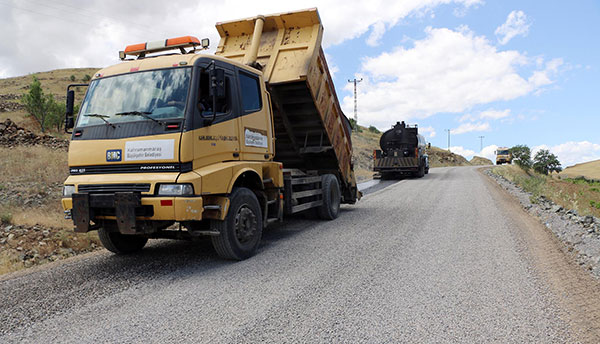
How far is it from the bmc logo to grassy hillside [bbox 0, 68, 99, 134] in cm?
2584

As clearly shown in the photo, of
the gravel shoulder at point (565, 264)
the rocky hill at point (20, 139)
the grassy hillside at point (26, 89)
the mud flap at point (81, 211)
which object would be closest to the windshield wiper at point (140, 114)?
the mud flap at point (81, 211)

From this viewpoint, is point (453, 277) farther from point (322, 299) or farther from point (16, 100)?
point (16, 100)

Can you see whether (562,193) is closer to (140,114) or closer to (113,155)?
(140,114)

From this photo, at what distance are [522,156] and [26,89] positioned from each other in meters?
56.8

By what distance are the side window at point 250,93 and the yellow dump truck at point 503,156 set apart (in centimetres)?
4899

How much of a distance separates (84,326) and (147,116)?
8.34 ft

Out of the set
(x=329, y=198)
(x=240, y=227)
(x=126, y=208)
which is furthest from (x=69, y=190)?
(x=329, y=198)

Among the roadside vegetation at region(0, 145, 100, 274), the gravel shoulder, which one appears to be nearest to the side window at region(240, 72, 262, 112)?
the roadside vegetation at region(0, 145, 100, 274)

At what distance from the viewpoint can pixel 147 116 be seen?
5.03 m

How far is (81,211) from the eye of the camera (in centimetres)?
498

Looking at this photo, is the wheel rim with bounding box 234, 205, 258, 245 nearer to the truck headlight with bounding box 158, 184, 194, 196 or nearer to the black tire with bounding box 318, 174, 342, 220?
the truck headlight with bounding box 158, 184, 194, 196

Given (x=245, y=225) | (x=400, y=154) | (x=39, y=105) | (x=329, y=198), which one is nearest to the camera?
(x=245, y=225)

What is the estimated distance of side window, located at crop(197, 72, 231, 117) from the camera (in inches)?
204

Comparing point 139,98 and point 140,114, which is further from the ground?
point 139,98
